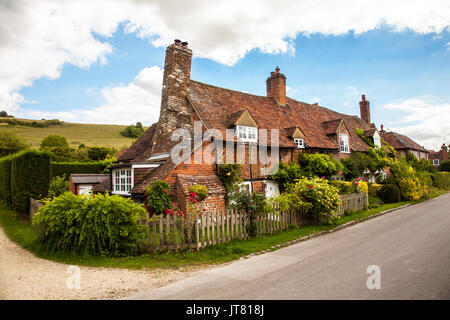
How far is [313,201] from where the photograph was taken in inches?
489

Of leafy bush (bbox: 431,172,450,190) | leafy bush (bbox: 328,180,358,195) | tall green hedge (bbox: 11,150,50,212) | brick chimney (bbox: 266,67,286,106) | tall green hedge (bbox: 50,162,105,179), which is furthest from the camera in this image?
leafy bush (bbox: 431,172,450,190)

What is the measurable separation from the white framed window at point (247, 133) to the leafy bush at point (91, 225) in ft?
31.0

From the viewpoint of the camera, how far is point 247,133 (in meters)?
16.5

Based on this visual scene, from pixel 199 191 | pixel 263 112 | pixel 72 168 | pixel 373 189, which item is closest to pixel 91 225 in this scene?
pixel 199 191

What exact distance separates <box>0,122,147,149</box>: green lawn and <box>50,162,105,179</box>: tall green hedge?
37.7 meters

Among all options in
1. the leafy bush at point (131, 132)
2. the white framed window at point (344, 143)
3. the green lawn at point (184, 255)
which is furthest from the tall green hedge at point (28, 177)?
the leafy bush at point (131, 132)

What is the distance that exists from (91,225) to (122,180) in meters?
8.81

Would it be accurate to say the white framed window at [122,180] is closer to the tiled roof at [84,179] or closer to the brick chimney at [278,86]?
the tiled roof at [84,179]

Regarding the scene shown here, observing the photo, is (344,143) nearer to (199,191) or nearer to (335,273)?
(199,191)

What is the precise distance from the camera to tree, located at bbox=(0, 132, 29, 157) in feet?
158

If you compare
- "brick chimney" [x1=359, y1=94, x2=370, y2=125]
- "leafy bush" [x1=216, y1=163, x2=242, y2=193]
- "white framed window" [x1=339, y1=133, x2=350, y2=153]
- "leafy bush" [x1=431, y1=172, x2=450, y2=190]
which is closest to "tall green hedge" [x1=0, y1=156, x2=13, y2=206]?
"leafy bush" [x1=216, y1=163, x2=242, y2=193]

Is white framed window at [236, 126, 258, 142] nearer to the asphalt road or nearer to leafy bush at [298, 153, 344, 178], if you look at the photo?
leafy bush at [298, 153, 344, 178]

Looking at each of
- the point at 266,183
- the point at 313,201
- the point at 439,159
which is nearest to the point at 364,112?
the point at 266,183

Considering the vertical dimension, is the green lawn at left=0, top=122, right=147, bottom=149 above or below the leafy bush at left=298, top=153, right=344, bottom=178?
above
